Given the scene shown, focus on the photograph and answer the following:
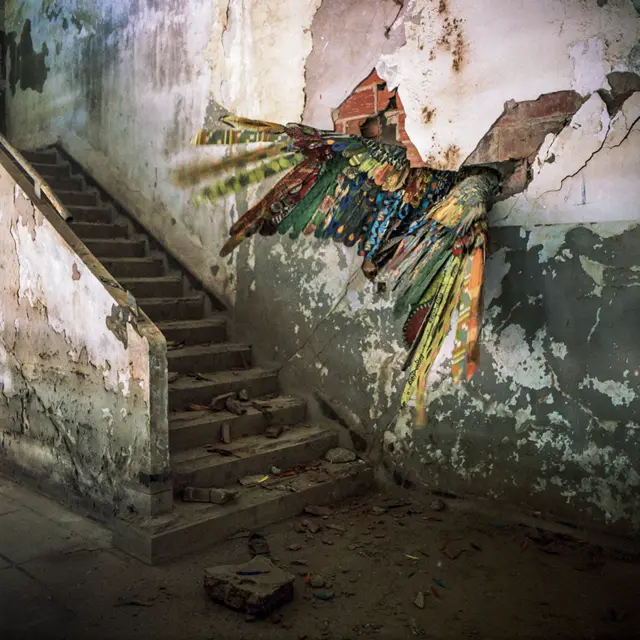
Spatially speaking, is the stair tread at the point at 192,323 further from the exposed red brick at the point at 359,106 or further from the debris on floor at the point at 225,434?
the exposed red brick at the point at 359,106

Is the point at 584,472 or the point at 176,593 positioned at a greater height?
the point at 584,472

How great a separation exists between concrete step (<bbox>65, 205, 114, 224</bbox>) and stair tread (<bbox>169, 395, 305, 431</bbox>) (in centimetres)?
258

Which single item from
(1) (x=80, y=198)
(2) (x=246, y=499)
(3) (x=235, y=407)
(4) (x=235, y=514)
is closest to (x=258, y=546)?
(4) (x=235, y=514)

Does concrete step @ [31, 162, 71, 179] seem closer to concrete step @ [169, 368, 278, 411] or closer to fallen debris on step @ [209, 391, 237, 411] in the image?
concrete step @ [169, 368, 278, 411]

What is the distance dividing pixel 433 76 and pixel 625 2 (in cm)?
107

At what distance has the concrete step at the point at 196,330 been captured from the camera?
15.1 feet

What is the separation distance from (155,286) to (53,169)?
2.24 m

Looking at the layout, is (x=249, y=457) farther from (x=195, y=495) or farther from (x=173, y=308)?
(x=173, y=308)

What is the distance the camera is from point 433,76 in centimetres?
369

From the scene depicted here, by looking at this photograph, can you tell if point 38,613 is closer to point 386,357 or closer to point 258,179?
point 386,357

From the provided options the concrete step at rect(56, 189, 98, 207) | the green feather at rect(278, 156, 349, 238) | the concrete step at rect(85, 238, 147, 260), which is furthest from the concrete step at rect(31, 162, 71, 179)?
the green feather at rect(278, 156, 349, 238)

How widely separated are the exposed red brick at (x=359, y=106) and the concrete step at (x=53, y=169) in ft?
11.4

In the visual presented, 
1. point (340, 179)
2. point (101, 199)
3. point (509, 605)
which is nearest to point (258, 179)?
point (340, 179)

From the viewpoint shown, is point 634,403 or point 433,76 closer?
point 634,403
